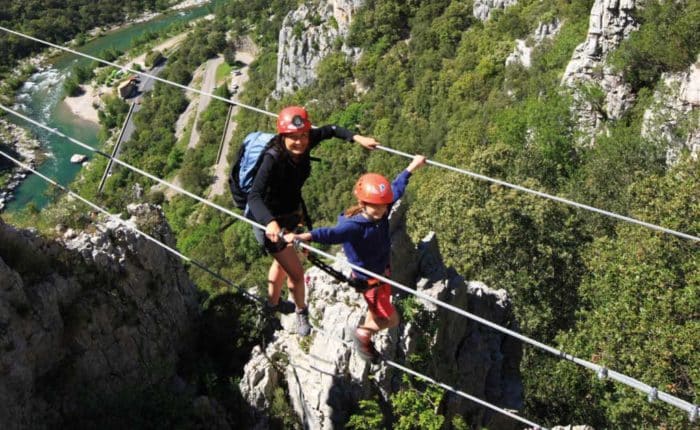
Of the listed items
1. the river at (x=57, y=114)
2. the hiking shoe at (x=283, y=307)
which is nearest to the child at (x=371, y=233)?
the hiking shoe at (x=283, y=307)

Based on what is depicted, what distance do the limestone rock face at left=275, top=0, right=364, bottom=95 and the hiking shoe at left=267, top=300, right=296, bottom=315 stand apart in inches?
3208

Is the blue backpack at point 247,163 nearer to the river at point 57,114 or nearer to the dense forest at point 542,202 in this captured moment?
the dense forest at point 542,202

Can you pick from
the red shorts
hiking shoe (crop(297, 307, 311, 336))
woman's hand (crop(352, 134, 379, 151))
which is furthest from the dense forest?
woman's hand (crop(352, 134, 379, 151))

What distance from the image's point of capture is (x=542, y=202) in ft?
75.4

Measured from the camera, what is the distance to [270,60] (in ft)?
378

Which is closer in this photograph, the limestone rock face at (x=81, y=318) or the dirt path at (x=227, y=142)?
the limestone rock face at (x=81, y=318)

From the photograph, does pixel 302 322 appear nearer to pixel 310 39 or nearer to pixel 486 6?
pixel 486 6

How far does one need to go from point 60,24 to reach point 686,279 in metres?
153

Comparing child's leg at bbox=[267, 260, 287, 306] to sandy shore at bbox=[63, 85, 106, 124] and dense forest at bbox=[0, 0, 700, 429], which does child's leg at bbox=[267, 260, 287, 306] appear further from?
sandy shore at bbox=[63, 85, 106, 124]

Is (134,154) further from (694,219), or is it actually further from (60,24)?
(694,219)

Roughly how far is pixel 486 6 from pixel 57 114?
253ft

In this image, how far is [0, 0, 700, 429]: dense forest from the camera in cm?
1570

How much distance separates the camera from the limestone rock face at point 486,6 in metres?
65.3

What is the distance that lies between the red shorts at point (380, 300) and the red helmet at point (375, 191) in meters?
1.58
